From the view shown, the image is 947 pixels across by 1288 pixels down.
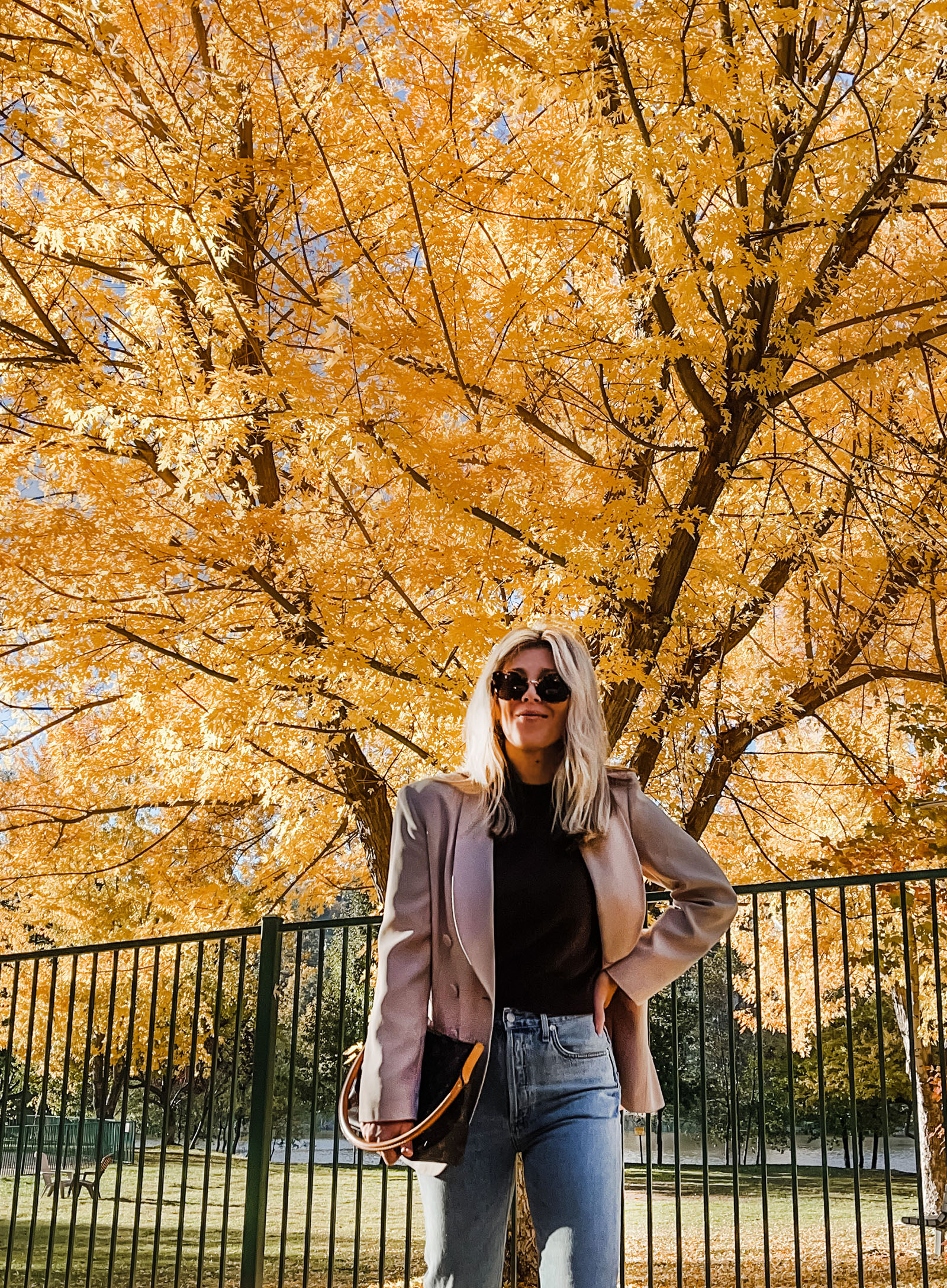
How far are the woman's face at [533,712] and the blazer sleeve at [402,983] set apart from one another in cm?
28

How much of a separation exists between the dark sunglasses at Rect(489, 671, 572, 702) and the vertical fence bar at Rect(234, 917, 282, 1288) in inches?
104

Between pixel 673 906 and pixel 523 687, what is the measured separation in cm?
60

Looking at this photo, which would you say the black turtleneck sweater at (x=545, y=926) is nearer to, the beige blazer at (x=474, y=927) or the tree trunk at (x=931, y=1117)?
the beige blazer at (x=474, y=927)

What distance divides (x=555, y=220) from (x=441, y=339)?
0.79 metres

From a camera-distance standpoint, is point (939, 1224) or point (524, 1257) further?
point (939, 1224)

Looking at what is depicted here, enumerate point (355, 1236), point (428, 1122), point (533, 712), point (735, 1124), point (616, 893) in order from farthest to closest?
point (355, 1236)
point (735, 1124)
point (533, 712)
point (616, 893)
point (428, 1122)

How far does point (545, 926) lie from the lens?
7.55 ft

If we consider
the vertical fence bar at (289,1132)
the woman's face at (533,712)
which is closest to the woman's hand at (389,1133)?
the woman's face at (533,712)

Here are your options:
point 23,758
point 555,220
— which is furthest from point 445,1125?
point 23,758

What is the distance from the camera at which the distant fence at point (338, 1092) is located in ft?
14.2

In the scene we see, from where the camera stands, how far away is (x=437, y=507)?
5789 mm

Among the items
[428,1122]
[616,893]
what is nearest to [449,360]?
[616,893]

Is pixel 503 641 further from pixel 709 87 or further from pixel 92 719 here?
pixel 92 719

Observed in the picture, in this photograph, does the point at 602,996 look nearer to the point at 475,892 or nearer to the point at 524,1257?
the point at 475,892
